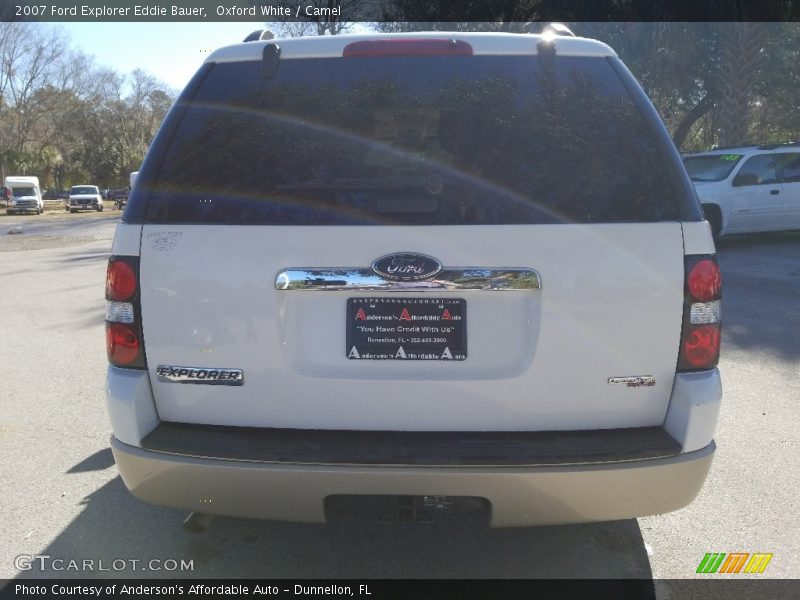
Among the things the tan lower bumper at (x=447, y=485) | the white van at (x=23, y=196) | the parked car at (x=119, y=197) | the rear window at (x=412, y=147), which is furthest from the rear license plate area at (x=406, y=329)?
the parked car at (x=119, y=197)

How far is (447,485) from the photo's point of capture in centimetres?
232

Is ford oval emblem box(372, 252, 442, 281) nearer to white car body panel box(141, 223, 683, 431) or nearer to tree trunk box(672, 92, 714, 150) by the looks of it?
white car body panel box(141, 223, 683, 431)

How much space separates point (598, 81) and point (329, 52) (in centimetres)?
102

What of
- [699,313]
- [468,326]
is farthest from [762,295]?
[468,326]

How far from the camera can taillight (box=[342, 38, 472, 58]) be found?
2705mm

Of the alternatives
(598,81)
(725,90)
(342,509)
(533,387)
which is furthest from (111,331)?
(725,90)

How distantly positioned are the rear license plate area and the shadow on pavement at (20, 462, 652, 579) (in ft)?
2.86

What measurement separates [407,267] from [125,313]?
40.4 inches

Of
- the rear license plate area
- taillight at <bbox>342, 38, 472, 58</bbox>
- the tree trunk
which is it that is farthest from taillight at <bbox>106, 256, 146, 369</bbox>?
the tree trunk

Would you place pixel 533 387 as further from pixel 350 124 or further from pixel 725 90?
pixel 725 90

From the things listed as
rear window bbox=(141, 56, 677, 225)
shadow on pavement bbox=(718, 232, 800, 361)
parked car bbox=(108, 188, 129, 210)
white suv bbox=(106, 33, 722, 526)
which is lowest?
parked car bbox=(108, 188, 129, 210)

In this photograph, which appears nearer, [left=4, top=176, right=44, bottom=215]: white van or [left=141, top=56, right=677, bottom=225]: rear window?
[left=141, top=56, right=677, bottom=225]: rear window

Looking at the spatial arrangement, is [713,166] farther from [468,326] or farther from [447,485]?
[447,485]

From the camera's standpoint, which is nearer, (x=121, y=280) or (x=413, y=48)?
(x=121, y=280)
